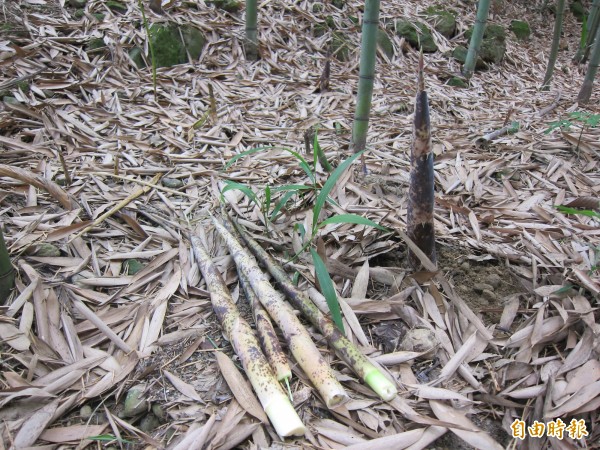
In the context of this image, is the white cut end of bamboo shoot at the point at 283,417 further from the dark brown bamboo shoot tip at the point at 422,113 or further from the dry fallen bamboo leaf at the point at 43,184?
the dry fallen bamboo leaf at the point at 43,184

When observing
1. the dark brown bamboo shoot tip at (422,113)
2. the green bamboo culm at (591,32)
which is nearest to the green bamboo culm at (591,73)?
the green bamboo culm at (591,32)

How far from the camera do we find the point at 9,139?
2.00m

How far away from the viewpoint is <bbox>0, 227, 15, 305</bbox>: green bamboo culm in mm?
1232

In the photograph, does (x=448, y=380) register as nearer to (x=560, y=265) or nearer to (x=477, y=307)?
(x=477, y=307)

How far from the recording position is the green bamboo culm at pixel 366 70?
1896 mm

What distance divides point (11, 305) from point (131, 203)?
63 centimetres

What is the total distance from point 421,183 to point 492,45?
369 centimetres

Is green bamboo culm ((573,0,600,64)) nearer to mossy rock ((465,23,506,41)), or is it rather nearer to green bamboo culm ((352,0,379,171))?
mossy rock ((465,23,506,41))

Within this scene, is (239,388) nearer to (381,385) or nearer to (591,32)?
(381,385)

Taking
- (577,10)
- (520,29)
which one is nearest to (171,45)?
(520,29)

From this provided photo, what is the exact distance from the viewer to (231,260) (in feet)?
4.95

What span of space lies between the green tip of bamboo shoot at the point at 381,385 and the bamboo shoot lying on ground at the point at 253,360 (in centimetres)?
21

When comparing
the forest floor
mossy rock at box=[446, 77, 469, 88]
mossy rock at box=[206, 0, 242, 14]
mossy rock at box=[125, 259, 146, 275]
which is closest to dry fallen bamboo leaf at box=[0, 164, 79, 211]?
the forest floor

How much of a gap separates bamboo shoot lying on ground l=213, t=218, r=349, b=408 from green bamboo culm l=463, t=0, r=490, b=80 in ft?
10.3
